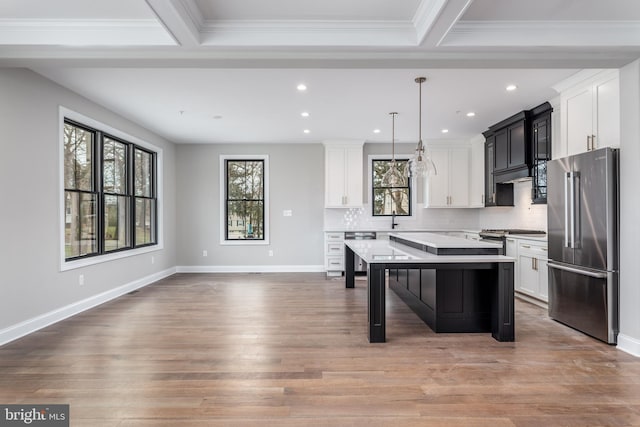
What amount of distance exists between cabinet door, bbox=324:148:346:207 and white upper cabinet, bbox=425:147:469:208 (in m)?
1.77

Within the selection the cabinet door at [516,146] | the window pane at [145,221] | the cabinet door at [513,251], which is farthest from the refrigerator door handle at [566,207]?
the window pane at [145,221]

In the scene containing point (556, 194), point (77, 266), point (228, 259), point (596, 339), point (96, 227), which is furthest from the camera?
point (228, 259)

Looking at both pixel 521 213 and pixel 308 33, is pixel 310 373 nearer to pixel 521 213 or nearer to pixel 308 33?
pixel 308 33

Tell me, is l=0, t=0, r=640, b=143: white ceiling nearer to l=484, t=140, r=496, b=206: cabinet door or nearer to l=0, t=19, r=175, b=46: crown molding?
l=0, t=19, r=175, b=46: crown molding

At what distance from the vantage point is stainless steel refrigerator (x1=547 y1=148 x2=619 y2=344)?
10.2 ft

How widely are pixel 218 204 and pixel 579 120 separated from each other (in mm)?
6043

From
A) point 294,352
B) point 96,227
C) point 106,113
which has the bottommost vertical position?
point 294,352

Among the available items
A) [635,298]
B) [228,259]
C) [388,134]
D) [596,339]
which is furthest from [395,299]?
[228,259]

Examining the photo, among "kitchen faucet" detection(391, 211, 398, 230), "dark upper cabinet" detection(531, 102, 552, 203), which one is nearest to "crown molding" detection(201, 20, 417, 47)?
"dark upper cabinet" detection(531, 102, 552, 203)

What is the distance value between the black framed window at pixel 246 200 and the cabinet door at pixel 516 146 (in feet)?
14.8

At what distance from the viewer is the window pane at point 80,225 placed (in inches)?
168

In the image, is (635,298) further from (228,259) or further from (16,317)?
(228,259)

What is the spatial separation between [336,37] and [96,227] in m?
4.09

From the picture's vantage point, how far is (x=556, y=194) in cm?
371
